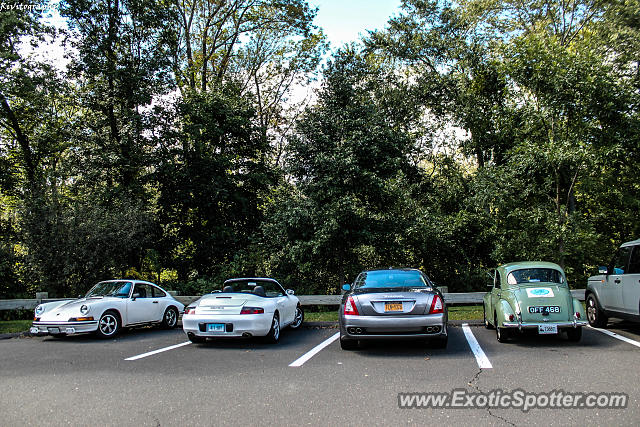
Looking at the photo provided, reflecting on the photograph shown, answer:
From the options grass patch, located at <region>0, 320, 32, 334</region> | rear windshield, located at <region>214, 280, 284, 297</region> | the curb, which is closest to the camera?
rear windshield, located at <region>214, 280, 284, 297</region>

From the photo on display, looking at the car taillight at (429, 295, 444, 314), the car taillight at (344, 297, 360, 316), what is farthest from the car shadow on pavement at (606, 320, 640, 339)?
the car taillight at (344, 297, 360, 316)

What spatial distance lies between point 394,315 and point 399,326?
0.20m

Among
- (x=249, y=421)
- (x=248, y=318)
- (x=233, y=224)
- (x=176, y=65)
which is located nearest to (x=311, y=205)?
(x=233, y=224)

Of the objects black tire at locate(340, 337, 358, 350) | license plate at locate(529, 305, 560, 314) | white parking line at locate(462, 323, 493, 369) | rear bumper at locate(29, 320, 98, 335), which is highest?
license plate at locate(529, 305, 560, 314)

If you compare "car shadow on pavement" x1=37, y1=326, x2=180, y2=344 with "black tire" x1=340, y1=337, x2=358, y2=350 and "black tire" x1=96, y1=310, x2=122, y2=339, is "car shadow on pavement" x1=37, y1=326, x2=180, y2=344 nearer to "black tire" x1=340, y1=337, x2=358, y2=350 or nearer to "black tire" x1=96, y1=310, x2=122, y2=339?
"black tire" x1=96, y1=310, x2=122, y2=339

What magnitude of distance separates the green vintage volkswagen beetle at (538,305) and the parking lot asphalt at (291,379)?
0.39 m

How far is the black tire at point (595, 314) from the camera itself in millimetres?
10742

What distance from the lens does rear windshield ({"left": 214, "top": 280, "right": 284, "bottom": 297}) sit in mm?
9836

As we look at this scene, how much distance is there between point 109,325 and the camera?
10.7 m

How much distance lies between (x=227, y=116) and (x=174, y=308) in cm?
1198

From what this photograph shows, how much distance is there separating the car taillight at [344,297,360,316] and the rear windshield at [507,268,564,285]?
11.6ft

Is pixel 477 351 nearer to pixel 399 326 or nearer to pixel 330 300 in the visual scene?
pixel 399 326

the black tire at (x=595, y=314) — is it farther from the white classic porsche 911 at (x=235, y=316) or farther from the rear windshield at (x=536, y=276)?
the white classic porsche 911 at (x=235, y=316)

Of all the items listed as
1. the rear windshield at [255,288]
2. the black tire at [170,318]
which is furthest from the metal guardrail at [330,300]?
the rear windshield at [255,288]
